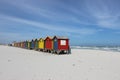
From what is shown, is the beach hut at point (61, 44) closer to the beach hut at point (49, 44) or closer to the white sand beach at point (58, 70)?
the beach hut at point (49, 44)

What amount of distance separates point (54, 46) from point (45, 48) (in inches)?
251

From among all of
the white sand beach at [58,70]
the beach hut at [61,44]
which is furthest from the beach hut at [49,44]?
the white sand beach at [58,70]

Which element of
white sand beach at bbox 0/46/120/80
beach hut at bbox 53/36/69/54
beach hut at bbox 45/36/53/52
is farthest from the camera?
beach hut at bbox 45/36/53/52

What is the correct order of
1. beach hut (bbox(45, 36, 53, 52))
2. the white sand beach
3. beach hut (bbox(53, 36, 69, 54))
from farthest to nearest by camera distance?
1. beach hut (bbox(45, 36, 53, 52))
2. beach hut (bbox(53, 36, 69, 54))
3. the white sand beach

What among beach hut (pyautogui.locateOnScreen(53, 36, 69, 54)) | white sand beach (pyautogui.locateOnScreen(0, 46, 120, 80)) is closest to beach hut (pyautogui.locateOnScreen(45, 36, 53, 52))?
beach hut (pyautogui.locateOnScreen(53, 36, 69, 54))

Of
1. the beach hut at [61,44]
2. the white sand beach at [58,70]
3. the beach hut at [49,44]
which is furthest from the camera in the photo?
the beach hut at [49,44]

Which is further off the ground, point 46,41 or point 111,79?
point 46,41

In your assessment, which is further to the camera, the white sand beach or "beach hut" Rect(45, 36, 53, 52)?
"beach hut" Rect(45, 36, 53, 52)

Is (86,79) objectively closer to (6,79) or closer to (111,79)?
(111,79)

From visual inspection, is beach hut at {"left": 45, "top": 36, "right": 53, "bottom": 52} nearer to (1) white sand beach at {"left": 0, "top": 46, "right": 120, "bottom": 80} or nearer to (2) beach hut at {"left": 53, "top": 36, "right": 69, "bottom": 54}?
(2) beach hut at {"left": 53, "top": 36, "right": 69, "bottom": 54}

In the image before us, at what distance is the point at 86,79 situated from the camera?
8.56 m

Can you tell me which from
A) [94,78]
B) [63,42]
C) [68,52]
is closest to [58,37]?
[63,42]

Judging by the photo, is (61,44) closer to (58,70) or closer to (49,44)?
(49,44)

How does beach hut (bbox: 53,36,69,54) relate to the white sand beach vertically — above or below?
above
